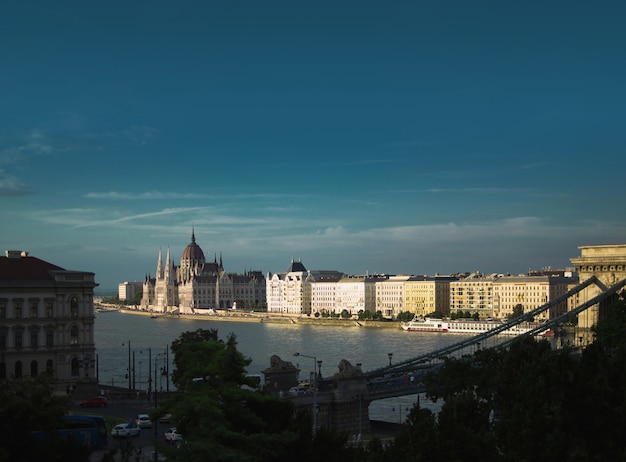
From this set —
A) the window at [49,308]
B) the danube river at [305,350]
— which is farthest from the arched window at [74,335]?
the danube river at [305,350]

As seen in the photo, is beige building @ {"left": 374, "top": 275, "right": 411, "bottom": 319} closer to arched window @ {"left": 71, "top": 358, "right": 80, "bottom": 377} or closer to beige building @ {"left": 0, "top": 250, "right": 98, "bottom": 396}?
beige building @ {"left": 0, "top": 250, "right": 98, "bottom": 396}

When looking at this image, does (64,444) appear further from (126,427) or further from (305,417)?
(126,427)

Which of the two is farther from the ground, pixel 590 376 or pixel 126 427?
pixel 590 376

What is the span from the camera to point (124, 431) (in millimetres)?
23203

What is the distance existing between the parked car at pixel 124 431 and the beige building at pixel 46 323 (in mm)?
10540

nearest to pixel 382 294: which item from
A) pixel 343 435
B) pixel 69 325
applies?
pixel 69 325

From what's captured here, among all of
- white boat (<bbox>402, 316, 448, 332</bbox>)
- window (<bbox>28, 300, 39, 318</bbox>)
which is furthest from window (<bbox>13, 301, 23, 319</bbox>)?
white boat (<bbox>402, 316, 448, 332</bbox>)

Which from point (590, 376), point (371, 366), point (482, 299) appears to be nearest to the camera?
point (590, 376)

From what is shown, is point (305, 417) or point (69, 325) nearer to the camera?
point (305, 417)

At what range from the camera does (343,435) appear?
15055 mm

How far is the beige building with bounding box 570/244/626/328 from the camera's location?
37969mm

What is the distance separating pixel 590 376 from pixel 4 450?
32.0 ft

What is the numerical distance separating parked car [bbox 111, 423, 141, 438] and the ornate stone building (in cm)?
13085

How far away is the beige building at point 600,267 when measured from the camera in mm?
37969
